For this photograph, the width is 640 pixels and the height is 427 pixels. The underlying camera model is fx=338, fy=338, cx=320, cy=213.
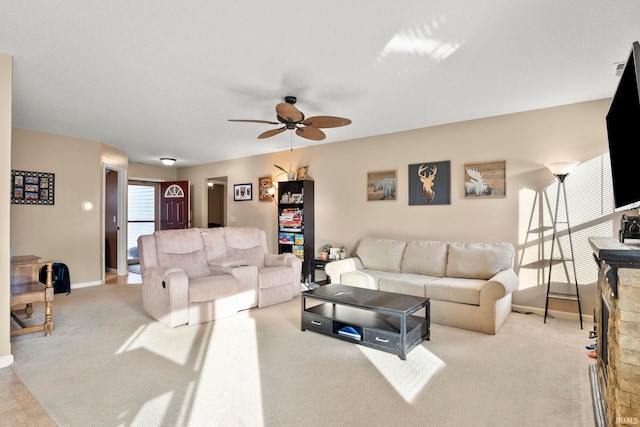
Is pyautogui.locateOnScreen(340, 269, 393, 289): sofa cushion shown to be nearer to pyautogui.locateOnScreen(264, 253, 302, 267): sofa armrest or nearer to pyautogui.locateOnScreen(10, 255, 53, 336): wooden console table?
pyautogui.locateOnScreen(264, 253, 302, 267): sofa armrest

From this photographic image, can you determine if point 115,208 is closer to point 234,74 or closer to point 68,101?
point 68,101

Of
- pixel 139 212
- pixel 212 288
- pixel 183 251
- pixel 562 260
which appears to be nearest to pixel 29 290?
pixel 183 251

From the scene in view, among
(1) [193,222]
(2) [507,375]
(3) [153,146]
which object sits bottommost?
(2) [507,375]

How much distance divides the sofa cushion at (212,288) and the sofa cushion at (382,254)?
6.09 feet

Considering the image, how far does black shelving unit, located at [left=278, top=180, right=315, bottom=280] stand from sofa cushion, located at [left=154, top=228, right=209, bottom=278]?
1.89 metres

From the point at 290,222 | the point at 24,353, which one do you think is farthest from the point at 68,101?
the point at 290,222

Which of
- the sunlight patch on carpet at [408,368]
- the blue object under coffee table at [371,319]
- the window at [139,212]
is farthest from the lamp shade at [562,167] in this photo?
the window at [139,212]

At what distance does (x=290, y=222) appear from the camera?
19.9ft

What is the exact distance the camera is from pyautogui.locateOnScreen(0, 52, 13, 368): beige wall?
105 inches

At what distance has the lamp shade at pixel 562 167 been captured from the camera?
352cm

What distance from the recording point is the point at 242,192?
7.30 meters

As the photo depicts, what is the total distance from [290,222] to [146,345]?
334 cm

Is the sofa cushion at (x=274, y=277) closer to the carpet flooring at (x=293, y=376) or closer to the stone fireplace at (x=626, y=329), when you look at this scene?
the carpet flooring at (x=293, y=376)

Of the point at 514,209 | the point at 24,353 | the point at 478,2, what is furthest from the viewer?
the point at 514,209
